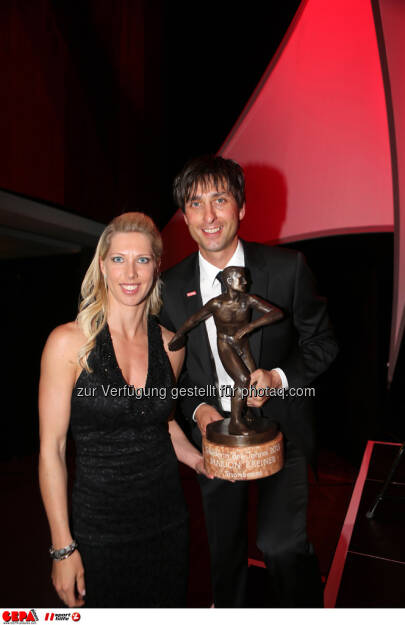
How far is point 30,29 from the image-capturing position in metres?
3.32

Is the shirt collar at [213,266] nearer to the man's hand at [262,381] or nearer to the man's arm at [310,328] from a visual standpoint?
the man's arm at [310,328]

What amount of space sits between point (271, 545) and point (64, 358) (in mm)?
1227

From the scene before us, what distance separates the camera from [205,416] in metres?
1.94

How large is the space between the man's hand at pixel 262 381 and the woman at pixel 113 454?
1.39 feet

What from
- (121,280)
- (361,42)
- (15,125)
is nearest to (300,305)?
(121,280)

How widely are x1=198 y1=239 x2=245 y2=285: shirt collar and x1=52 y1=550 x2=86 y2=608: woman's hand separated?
4.43 ft

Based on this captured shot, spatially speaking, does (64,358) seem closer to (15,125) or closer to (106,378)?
(106,378)

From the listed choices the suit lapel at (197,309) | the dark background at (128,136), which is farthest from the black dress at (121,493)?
the dark background at (128,136)

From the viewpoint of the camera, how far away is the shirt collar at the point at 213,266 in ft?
6.68

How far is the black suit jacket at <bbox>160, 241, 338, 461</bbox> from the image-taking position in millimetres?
1965

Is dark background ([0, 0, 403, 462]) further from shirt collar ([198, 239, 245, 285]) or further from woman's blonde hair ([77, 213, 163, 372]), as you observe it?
shirt collar ([198, 239, 245, 285])

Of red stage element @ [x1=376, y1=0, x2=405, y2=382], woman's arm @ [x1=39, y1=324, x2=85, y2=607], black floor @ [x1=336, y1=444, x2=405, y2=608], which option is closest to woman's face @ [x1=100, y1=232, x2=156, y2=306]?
woman's arm @ [x1=39, y1=324, x2=85, y2=607]

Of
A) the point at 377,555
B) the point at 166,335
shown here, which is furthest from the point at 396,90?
the point at 377,555

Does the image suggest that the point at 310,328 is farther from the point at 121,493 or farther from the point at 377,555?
the point at 377,555
